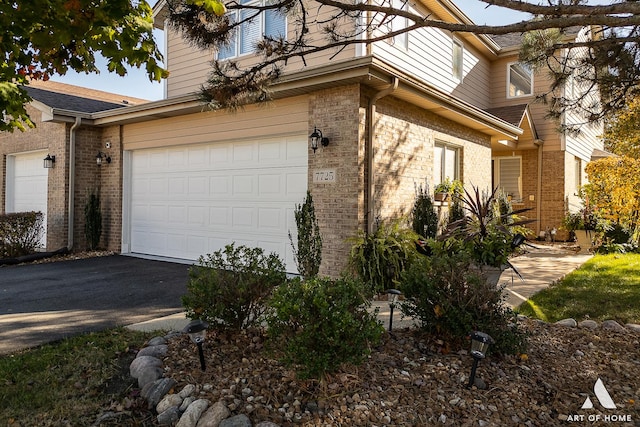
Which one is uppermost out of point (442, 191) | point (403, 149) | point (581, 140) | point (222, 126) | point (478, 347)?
point (581, 140)

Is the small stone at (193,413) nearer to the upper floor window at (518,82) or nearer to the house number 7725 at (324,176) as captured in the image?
the house number 7725 at (324,176)

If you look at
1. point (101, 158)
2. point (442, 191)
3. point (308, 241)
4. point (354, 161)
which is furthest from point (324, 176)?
point (101, 158)

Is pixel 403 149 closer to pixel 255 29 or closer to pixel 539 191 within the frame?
pixel 255 29

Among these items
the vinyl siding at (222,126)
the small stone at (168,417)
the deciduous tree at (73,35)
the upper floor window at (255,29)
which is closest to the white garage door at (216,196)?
the vinyl siding at (222,126)

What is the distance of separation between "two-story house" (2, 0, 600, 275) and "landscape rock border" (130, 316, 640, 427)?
3367 millimetres

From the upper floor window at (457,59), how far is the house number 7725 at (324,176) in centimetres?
662

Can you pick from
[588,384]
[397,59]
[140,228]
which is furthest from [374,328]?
[140,228]

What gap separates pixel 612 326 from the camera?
175 inches

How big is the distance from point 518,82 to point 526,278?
9.17m

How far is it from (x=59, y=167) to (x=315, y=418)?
1020 centimetres

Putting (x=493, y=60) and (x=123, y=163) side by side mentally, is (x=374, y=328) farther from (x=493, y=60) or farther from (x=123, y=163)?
(x=493, y=60)

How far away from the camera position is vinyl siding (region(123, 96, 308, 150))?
7.49 m

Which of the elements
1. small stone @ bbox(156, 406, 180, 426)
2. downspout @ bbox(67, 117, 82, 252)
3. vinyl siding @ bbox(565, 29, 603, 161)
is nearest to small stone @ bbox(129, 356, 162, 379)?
small stone @ bbox(156, 406, 180, 426)

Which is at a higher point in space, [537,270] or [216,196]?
[216,196]
